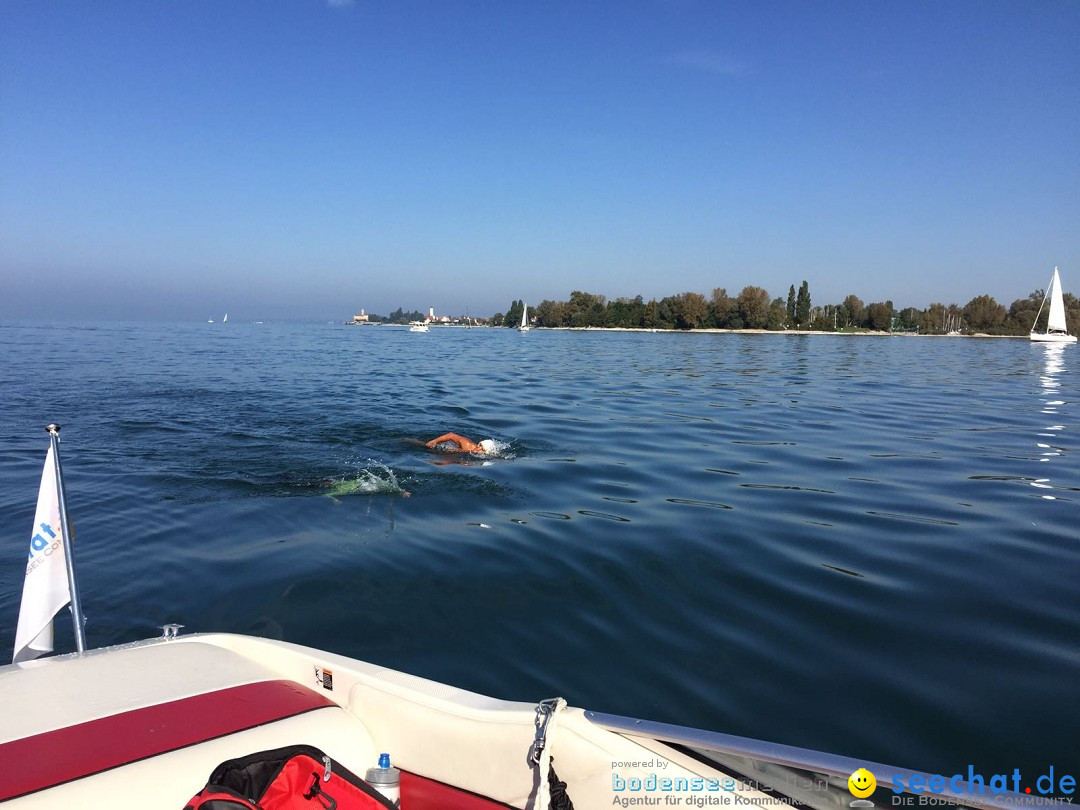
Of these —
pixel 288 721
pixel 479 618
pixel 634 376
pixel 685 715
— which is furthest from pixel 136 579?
pixel 634 376

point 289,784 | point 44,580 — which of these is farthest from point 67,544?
point 289,784

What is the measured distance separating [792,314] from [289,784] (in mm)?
134562

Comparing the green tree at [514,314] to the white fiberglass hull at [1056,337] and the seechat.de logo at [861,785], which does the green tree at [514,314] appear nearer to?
the white fiberglass hull at [1056,337]

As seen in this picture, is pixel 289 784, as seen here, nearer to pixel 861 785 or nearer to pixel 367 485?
pixel 861 785

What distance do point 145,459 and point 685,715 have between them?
30.2 feet

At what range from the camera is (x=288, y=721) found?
2.64m

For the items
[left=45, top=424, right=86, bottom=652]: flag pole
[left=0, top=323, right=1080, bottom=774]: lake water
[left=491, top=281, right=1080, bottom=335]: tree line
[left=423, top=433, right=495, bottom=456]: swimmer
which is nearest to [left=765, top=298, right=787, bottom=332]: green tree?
[left=491, top=281, right=1080, bottom=335]: tree line

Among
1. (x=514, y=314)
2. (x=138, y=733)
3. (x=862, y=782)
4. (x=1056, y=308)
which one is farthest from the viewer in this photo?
(x=514, y=314)

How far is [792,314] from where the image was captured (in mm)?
125875

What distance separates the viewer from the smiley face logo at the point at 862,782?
1.82m

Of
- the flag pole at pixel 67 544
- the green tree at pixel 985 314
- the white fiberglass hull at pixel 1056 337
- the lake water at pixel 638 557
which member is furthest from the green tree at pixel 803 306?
the flag pole at pixel 67 544

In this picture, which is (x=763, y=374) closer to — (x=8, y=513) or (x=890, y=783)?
(x=8, y=513)

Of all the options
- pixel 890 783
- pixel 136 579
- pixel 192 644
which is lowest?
pixel 136 579

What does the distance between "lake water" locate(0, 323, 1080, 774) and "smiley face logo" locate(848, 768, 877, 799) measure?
1716 millimetres
